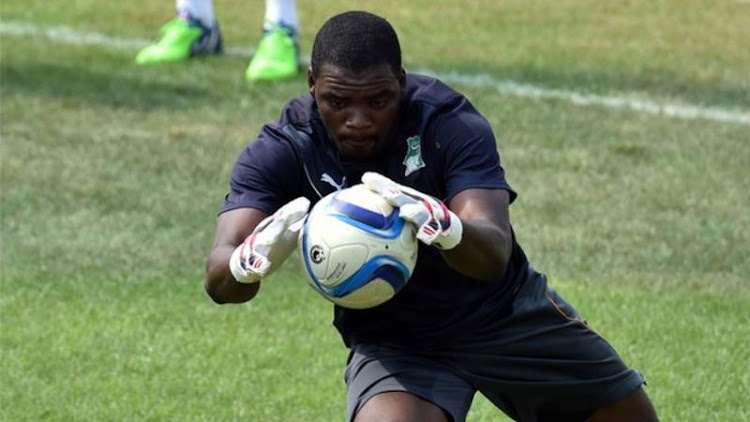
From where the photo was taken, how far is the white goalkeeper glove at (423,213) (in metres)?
4.43

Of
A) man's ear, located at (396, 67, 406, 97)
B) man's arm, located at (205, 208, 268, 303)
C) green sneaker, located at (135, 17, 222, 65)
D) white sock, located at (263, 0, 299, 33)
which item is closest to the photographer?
man's arm, located at (205, 208, 268, 303)

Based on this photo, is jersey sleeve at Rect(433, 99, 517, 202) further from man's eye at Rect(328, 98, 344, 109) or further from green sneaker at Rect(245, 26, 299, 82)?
green sneaker at Rect(245, 26, 299, 82)

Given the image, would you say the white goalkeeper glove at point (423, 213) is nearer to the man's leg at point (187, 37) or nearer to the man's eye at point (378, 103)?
the man's eye at point (378, 103)

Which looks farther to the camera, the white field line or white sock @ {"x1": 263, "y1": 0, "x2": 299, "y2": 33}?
white sock @ {"x1": 263, "y1": 0, "x2": 299, "y2": 33}

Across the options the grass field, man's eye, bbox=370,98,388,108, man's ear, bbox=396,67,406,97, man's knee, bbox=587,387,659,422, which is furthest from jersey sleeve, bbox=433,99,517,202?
the grass field

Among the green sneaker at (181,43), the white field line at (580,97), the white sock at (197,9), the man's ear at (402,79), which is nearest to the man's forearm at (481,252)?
the man's ear at (402,79)

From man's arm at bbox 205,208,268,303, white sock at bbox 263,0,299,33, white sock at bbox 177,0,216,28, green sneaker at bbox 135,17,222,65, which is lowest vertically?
green sneaker at bbox 135,17,222,65

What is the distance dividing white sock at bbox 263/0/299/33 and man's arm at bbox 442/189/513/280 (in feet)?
24.0

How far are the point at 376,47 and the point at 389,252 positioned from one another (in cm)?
66

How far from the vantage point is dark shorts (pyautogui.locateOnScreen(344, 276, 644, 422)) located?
5008mm

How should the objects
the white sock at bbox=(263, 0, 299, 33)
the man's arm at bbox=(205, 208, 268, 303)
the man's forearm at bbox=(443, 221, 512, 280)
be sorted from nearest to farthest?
1. the man's forearm at bbox=(443, 221, 512, 280)
2. the man's arm at bbox=(205, 208, 268, 303)
3. the white sock at bbox=(263, 0, 299, 33)

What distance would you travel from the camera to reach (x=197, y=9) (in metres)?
12.7

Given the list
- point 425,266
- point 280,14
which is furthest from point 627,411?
point 280,14

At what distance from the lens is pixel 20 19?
47.1 ft
